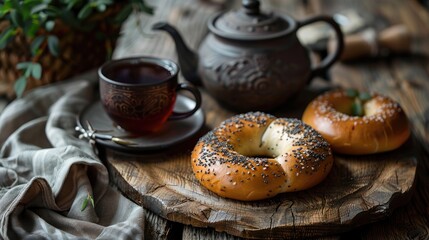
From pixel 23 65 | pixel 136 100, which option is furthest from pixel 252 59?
pixel 23 65

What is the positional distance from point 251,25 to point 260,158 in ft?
1.25

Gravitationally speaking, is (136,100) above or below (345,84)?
above

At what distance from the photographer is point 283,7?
7.75ft

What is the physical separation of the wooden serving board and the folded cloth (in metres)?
0.05

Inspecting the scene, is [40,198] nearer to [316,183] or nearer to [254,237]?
[254,237]

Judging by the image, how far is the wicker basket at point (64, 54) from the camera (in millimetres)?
1604

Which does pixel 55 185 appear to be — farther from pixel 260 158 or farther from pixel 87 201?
pixel 260 158

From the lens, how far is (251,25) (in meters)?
1.47

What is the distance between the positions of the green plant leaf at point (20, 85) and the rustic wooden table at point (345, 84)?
1.15 ft

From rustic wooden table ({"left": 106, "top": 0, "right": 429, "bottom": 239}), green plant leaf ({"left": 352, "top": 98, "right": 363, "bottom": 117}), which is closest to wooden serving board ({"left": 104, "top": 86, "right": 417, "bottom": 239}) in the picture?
rustic wooden table ({"left": 106, "top": 0, "right": 429, "bottom": 239})

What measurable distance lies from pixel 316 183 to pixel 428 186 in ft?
0.92

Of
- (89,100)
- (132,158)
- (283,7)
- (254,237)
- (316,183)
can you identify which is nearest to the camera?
(254,237)

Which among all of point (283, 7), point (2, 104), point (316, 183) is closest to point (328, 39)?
point (283, 7)

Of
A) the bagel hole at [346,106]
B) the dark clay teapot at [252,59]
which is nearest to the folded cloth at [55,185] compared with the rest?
the dark clay teapot at [252,59]
